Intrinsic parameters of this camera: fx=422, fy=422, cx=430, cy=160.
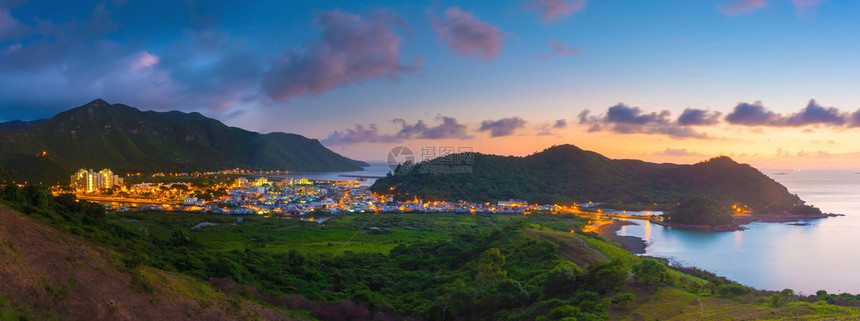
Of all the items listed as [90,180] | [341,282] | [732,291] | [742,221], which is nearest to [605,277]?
[732,291]

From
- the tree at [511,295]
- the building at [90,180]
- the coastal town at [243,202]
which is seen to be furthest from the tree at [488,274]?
the building at [90,180]

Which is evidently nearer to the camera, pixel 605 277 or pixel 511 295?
pixel 605 277

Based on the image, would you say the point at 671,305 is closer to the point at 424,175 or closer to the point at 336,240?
the point at 336,240

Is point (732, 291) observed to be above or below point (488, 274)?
below

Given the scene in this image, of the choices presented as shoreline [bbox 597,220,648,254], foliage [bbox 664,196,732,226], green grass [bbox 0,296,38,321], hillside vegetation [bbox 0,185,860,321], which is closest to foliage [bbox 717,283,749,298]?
hillside vegetation [bbox 0,185,860,321]

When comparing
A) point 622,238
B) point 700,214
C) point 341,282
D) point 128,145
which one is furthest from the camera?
point 128,145

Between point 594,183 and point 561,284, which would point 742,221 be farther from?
point 561,284

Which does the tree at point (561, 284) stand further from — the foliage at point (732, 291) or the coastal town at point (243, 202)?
the coastal town at point (243, 202)

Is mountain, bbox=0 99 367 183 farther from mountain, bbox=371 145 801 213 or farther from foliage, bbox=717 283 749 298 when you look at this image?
foliage, bbox=717 283 749 298
